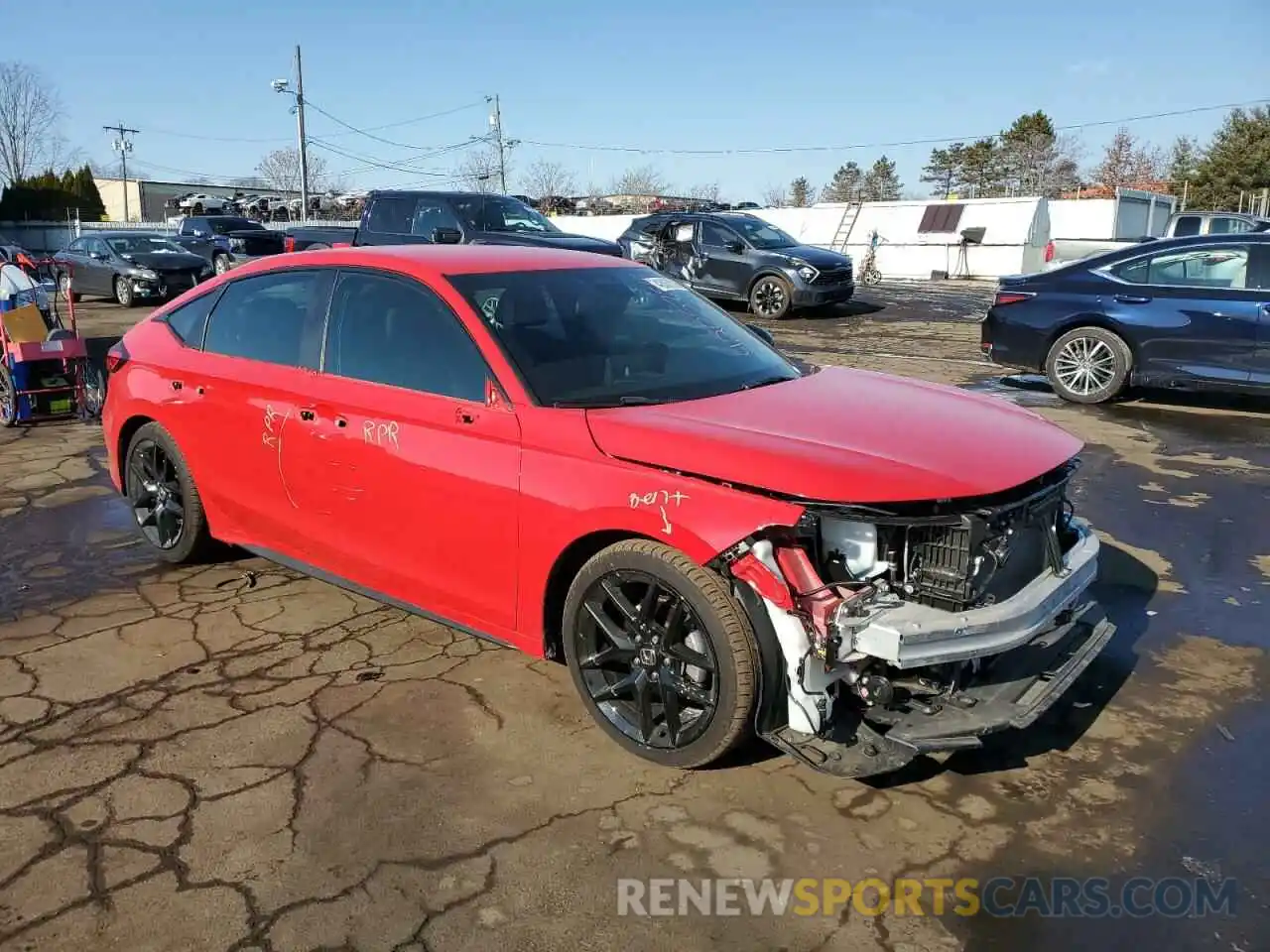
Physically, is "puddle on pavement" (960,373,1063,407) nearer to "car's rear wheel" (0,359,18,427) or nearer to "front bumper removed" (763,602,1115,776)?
"front bumper removed" (763,602,1115,776)

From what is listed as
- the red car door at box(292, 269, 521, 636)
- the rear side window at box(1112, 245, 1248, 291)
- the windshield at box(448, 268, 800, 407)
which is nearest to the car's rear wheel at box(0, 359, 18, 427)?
the red car door at box(292, 269, 521, 636)

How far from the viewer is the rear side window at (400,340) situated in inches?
147

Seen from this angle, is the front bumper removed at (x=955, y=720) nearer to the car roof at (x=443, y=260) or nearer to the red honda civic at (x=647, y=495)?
the red honda civic at (x=647, y=495)

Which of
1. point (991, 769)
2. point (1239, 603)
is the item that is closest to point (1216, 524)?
point (1239, 603)

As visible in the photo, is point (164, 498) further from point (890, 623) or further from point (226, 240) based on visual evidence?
point (226, 240)

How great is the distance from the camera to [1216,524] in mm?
5762

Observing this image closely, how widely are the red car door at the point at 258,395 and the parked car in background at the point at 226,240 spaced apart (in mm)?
16839

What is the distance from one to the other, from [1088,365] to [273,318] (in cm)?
750

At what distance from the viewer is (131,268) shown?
19109 mm

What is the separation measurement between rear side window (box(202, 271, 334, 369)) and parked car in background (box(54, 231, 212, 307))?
16.0m

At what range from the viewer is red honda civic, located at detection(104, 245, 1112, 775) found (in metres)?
2.90

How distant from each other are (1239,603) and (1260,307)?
4656 mm

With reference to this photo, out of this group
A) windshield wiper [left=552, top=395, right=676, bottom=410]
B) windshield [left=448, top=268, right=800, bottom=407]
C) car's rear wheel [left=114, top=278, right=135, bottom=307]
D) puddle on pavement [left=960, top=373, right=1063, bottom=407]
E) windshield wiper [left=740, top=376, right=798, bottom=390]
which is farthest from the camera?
car's rear wheel [left=114, top=278, right=135, bottom=307]

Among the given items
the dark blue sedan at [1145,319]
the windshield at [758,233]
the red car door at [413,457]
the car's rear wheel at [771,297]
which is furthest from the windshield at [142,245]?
the red car door at [413,457]
